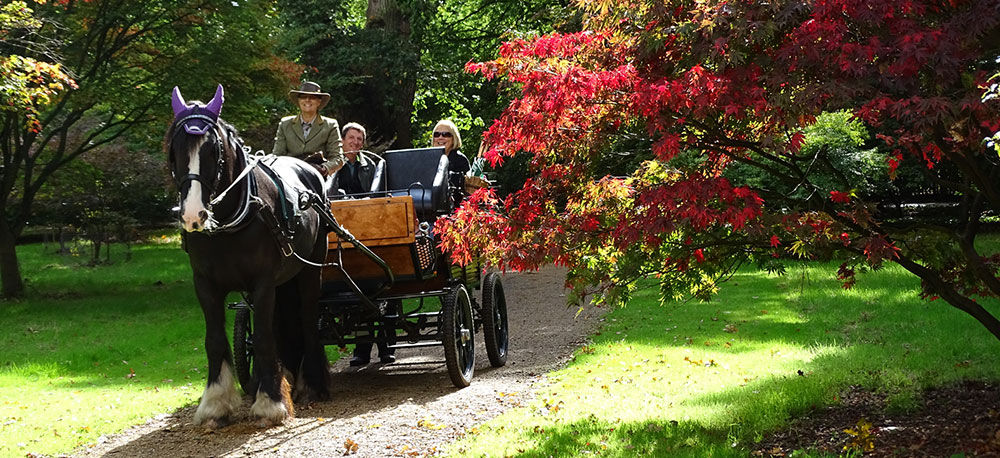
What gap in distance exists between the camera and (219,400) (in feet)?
23.3

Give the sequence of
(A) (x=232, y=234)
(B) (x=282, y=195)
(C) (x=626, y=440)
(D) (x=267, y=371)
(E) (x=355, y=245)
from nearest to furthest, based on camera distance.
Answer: (C) (x=626, y=440), (A) (x=232, y=234), (D) (x=267, y=371), (B) (x=282, y=195), (E) (x=355, y=245)

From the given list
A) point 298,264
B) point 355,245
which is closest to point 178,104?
point 298,264

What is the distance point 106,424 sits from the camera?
7.70m

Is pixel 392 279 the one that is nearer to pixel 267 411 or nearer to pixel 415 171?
pixel 415 171

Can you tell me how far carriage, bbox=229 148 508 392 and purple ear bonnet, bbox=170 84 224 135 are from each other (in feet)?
4.12

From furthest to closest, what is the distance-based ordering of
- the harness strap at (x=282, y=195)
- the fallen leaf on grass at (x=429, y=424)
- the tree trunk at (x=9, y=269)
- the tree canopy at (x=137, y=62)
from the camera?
the tree trunk at (x=9, y=269)
the tree canopy at (x=137, y=62)
the harness strap at (x=282, y=195)
the fallen leaf on grass at (x=429, y=424)

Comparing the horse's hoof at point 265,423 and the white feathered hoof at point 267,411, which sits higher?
the white feathered hoof at point 267,411

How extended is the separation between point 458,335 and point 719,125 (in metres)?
3.74

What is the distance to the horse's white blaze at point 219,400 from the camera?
7102mm

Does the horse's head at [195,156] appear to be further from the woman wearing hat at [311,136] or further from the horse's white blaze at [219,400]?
the woman wearing hat at [311,136]

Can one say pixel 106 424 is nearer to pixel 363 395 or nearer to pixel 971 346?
pixel 363 395

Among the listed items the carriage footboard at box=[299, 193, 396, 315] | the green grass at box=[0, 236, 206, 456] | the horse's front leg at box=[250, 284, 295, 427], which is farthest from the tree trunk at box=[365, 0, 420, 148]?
the horse's front leg at box=[250, 284, 295, 427]

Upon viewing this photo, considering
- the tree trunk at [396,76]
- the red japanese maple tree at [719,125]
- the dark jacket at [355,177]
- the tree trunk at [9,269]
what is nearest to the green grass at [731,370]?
the red japanese maple tree at [719,125]

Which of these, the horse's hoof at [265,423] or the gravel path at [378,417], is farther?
the horse's hoof at [265,423]
